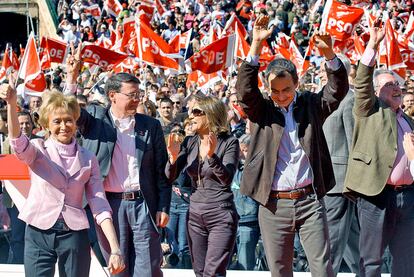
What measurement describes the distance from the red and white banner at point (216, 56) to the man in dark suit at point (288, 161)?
28.9ft

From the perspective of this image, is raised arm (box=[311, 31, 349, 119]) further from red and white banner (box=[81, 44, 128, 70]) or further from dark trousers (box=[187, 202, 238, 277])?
red and white banner (box=[81, 44, 128, 70])

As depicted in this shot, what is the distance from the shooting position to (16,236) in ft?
32.7

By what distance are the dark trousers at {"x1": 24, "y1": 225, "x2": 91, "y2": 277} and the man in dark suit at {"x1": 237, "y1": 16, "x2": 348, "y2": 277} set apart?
1.33 meters

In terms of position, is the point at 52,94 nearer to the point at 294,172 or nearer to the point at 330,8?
the point at 294,172

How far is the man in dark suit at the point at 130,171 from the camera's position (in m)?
7.30

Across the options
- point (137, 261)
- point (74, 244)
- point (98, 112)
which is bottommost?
point (137, 261)

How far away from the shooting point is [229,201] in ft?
24.9

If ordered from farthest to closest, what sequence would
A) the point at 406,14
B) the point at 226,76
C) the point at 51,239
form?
the point at 406,14 < the point at 226,76 < the point at 51,239

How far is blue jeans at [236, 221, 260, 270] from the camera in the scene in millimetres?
10445

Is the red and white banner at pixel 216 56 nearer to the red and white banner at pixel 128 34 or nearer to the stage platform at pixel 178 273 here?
the red and white banner at pixel 128 34

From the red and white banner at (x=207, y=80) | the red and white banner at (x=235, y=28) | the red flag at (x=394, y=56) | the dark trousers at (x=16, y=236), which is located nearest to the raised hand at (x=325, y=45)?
the dark trousers at (x=16, y=236)

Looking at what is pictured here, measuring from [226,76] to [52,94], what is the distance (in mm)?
12416

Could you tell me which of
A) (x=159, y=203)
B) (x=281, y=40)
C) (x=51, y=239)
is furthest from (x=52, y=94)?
(x=281, y=40)

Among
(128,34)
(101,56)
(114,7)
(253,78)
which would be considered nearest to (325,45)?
(253,78)
